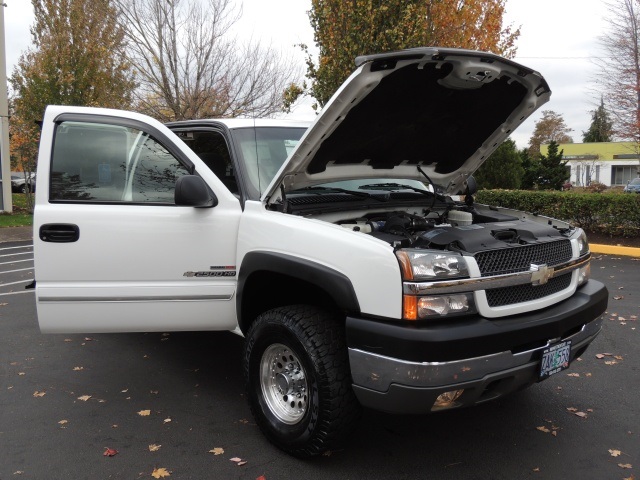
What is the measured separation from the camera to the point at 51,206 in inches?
143

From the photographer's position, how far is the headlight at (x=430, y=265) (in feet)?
8.51

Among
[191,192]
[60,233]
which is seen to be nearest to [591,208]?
[191,192]

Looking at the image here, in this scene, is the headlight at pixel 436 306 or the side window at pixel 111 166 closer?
the headlight at pixel 436 306

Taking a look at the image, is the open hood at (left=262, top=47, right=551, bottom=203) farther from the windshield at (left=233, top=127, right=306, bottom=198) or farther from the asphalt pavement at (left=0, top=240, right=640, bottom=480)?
the asphalt pavement at (left=0, top=240, right=640, bottom=480)

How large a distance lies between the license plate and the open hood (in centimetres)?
174

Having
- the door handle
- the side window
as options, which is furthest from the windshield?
the door handle

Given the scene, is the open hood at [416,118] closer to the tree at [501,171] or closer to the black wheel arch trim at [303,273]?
Result: the black wheel arch trim at [303,273]

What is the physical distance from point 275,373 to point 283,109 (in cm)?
1337

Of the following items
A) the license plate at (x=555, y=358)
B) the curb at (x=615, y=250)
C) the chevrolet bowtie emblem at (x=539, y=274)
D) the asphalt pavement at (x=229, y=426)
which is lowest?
the asphalt pavement at (x=229, y=426)

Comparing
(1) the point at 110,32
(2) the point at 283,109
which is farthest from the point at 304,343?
(1) the point at 110,32

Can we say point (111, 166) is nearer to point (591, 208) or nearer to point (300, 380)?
point (300, 380)

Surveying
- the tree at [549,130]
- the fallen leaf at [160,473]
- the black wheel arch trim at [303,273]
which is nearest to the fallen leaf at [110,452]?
the fallen leaf at [160,473]

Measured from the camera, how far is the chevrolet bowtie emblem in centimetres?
292

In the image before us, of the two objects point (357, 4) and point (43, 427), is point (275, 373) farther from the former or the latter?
point (357, 4)
